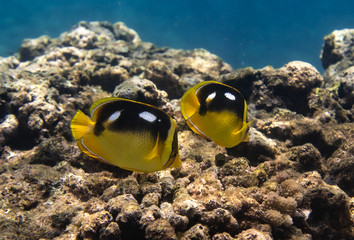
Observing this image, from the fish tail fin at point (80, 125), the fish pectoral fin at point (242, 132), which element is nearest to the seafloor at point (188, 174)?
the fish pectoral fin at point (242, 132)

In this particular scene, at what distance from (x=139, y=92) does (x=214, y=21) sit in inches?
3507

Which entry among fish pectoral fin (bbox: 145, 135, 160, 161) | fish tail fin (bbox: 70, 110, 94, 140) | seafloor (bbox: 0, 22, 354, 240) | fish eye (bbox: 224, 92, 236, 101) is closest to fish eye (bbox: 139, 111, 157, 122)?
fish pectoral fin (bbox: 145, 135, 160, 161)

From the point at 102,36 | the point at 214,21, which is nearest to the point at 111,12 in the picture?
the point at 214,21

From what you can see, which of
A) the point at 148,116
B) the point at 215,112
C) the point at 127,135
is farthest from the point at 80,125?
the point at 215,112

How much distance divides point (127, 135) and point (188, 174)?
1878mm

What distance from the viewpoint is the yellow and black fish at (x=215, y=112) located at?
1.81 metres

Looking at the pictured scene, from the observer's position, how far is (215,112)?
1.80 m

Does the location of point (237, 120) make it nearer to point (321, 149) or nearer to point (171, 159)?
point (171, 159)

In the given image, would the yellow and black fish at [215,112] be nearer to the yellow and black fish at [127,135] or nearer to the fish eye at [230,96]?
the fish eye at [230,96]

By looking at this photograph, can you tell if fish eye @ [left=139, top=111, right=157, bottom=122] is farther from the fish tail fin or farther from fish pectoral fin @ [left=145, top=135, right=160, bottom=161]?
the fish tail fin

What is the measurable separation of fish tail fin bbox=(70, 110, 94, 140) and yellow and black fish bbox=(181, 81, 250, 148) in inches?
29.1

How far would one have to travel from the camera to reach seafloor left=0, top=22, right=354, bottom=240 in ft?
7.54

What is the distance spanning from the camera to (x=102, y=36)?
1268 cm

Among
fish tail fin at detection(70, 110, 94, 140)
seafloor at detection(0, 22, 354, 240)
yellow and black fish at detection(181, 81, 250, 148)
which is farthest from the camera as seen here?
seafloor at detection(0, 22, 354, 240)
